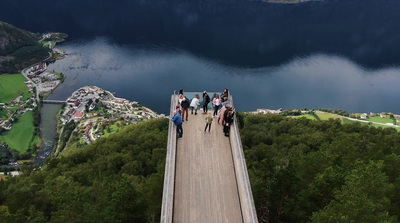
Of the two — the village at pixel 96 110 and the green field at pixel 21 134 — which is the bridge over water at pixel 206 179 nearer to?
the village at pixel 96 110

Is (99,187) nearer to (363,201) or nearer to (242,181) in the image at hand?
(242,181)

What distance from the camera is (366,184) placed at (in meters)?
15.1

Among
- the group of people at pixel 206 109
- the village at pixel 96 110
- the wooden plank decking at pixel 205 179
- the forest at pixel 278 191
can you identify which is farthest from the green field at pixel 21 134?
the wooden plank decking at pixel 205 179

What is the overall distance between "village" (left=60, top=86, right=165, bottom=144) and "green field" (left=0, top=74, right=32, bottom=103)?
20.5m

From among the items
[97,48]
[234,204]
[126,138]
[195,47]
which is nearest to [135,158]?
[126,138]

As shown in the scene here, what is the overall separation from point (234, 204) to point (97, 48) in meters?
102

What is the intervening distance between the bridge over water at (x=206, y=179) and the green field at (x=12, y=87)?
320ft

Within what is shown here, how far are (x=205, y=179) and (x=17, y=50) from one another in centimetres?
12650

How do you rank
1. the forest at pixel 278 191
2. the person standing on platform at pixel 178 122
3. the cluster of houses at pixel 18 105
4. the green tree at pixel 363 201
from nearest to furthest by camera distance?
the green tree at pixel 363 201, the forest at pixel 278 191, the person standing on platform at pixel 178 122, the cluster of houses at pixel 18 105

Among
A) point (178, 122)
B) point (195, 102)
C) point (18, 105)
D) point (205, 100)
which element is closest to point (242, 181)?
point (178, 122)

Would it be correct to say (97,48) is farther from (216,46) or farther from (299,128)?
(299,128)

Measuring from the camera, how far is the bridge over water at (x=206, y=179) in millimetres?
15414

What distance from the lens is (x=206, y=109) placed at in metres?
23.0

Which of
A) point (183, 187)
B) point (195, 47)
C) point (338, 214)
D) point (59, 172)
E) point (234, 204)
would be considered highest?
point (195, 47)
